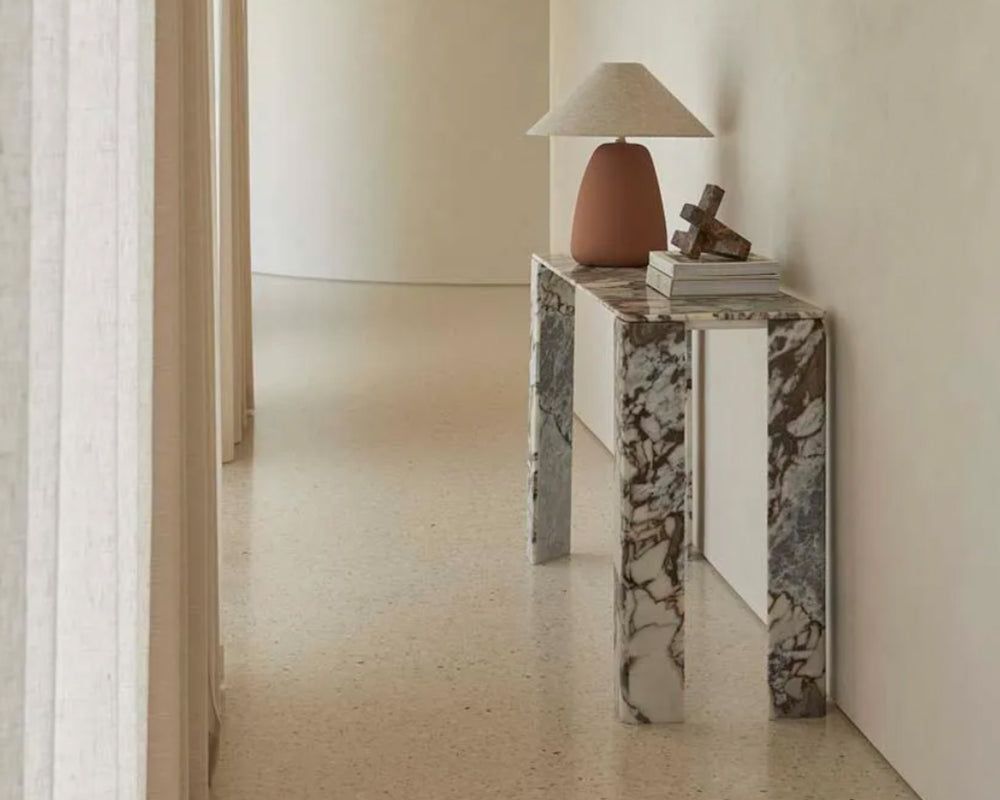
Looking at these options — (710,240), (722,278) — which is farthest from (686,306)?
(710,240)

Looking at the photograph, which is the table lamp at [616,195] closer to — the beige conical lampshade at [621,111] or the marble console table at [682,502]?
the beige conical lampshade at [621,111]

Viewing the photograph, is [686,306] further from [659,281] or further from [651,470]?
[651,470]

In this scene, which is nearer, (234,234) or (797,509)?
A: (797,509)

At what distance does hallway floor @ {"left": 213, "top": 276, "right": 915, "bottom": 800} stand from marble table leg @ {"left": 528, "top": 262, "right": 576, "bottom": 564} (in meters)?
0.12

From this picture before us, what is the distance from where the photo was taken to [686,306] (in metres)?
3.00

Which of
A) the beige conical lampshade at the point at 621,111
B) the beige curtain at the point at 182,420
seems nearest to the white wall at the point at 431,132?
the beige conical lampshade at the point at 621,111

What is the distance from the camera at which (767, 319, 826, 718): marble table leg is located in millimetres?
2875

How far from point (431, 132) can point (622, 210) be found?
720cm

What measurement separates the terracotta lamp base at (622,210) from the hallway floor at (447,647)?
32.2 inches

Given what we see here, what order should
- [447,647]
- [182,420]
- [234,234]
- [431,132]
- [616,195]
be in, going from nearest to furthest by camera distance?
[182,420] < [447,647] < [616,195] < [234,234] < [431,132]

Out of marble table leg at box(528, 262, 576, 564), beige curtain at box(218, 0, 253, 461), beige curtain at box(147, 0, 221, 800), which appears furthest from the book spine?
beige curtain at box(218, 0, 253, 461)

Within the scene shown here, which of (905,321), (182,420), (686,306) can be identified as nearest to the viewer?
(182,420)

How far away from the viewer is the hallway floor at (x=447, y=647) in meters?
2.68

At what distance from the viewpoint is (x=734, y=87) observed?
143 inches
